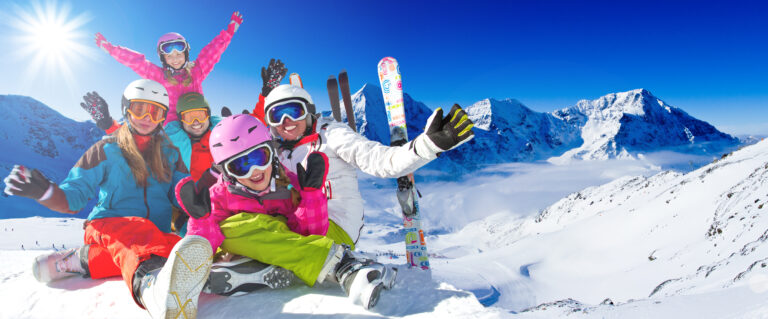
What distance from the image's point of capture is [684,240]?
42.9 ft

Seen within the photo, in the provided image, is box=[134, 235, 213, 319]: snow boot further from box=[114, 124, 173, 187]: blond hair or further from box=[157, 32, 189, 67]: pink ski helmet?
box=[157, 32, 189, 67]: pink ski helmet

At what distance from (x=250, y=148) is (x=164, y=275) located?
110 cm

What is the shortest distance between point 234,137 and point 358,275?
1445 mm

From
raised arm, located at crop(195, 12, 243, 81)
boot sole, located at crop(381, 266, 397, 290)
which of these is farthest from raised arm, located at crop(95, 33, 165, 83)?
boot sole, located at crop(381, 266, 397, 290)

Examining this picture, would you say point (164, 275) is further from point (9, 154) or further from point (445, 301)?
point (9, 154)

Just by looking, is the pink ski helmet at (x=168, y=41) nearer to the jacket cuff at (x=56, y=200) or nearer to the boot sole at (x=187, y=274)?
the jacket cuff at (x=56, y=200)

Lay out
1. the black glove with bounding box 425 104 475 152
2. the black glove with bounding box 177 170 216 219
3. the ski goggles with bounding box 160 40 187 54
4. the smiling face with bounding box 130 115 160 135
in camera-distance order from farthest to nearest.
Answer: the ski goggles with bounding box 160 40 187 54
the smiling face with bounding box 130 115 160 135
the black glove with bounding box 177 170 216 219
the black glove with bounding box 425 104 475 152

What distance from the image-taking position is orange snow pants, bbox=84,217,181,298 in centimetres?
250

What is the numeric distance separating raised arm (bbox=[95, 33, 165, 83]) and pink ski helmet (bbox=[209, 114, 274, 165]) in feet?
10.4

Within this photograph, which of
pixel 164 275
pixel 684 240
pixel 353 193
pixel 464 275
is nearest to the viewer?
pixel 164 275

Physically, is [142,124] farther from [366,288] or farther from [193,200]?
[366,288]

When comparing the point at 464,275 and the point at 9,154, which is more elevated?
the point at 9,154

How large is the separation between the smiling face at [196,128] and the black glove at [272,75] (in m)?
1.05

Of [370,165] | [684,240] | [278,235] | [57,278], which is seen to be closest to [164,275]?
[278,235]
